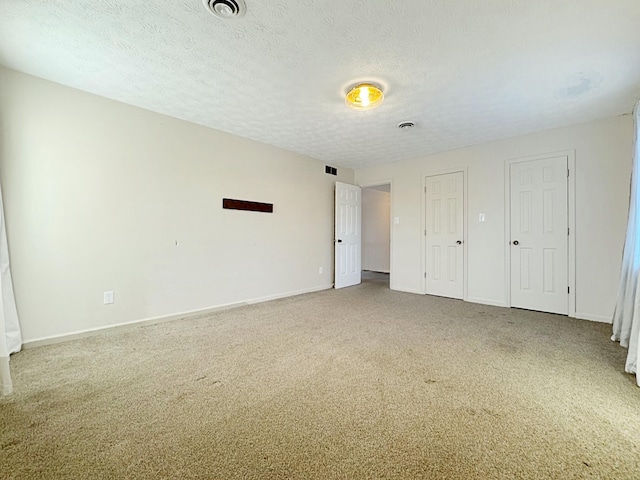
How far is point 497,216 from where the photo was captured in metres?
4.06

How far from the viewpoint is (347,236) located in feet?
18.1

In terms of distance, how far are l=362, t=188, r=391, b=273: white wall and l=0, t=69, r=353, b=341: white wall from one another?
4206 millimetres

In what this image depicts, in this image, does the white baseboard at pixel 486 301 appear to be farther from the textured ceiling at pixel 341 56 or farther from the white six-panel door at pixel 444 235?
the textured ceiling at pixel 341 56

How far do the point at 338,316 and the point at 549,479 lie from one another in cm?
246

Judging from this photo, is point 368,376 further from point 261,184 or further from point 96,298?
point 261,184

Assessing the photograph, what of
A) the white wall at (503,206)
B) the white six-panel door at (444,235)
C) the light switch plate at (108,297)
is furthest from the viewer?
the white six-panel door at (444,235)

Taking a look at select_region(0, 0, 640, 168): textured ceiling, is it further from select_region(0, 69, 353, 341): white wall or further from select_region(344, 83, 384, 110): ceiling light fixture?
select_region(0, 69, 353, 341): white wall

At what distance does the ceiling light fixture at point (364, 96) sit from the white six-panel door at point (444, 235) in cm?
238

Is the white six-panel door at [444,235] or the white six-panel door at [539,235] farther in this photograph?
the white six-panel door at [444,235]

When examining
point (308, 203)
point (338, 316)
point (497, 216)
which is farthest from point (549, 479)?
point (308, 203)

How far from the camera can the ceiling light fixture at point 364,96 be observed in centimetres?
254

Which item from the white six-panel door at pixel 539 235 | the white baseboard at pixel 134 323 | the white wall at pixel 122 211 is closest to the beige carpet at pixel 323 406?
the white baseboard at pixel 134 323

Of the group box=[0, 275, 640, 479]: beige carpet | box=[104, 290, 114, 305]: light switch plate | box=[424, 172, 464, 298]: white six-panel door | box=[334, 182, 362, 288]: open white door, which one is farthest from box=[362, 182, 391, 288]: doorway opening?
box=[104, 290, 114, 305]: light switch plate

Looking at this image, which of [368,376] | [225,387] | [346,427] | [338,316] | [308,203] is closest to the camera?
[346,427]
